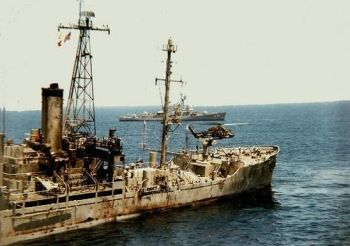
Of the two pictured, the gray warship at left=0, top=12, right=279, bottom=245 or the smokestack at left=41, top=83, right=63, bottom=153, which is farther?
the smokestack at left=41, top=83, right=63, bottom=153

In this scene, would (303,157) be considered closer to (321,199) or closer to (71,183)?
(321,199)

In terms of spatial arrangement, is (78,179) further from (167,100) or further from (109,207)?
(167,100)

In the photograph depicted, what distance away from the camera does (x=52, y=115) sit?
90.7 feet

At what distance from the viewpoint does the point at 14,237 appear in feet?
80.3

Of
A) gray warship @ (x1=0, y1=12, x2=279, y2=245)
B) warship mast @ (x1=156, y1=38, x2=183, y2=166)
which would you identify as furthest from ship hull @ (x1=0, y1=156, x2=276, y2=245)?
warship mast @ (x1=156, y1=38, x2=183, y2=166)

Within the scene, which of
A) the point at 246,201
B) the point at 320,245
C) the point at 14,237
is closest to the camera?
the point at 14,237

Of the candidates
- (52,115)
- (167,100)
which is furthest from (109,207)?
(167,100)

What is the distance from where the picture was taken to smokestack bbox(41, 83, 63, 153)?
1080 inches

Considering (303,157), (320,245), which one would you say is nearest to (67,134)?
(320,245)

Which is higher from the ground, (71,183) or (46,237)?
(71,183)

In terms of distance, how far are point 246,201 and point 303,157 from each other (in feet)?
95.4

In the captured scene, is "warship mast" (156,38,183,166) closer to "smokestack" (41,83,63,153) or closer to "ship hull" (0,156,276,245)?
"ship hull" (0,156,276,245)

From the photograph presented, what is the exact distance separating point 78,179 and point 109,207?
2.69m

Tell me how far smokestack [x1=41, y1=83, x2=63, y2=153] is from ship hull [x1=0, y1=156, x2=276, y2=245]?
419 centimetres
